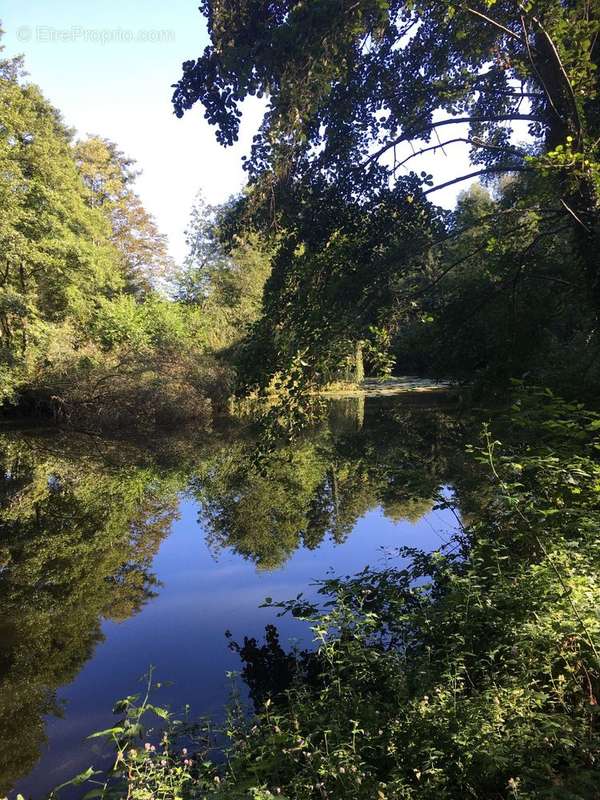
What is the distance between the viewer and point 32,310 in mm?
19281

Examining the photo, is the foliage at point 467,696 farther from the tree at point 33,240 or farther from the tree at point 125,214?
the tree at point 125,214

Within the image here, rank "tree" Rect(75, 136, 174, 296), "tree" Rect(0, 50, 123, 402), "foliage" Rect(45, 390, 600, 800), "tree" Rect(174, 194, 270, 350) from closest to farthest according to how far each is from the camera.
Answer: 1. "foliage" Rect(45, 390, 600, 800)
2. "tree" Rect(0, 50, 123, 402)
3. "tree" Rect(174, 194, 270, 350)
4. "tree" Rect(75, 136, 174, 296)

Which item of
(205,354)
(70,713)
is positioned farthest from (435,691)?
(205,354)

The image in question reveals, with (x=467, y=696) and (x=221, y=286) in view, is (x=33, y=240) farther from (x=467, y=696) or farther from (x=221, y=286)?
(x=467, y=696)

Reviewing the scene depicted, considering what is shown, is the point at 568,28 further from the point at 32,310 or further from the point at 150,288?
the point at 150,288

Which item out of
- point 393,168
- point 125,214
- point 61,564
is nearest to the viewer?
point 393,168

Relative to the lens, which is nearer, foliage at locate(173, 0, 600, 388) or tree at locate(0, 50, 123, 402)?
foliage at locate(173, 0, 600, 388)

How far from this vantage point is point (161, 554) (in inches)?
352

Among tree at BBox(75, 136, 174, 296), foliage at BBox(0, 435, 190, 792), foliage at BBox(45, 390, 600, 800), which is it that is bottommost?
foliage at BBox(0, 435, 190, 792)

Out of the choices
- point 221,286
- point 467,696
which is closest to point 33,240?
point 221,286

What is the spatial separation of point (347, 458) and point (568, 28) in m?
12.2

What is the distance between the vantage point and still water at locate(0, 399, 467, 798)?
479 centimetres

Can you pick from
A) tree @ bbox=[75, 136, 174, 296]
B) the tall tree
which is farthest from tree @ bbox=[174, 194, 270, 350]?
the tall tree

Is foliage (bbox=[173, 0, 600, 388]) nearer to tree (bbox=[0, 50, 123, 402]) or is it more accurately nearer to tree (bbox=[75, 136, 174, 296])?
tree (bbox=[0, 50, 123, 402])
